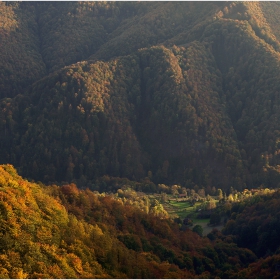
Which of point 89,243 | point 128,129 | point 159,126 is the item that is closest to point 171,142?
point 159,126

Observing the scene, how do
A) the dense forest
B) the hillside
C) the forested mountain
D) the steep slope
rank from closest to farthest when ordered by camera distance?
the hillside < the dense forest < the forested mountain < the steep slope

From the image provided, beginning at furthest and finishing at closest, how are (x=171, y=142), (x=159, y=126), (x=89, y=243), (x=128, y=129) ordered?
1. (x=128, y=129)
2. (x=159, y=126)
3. (x=171, y=142)
4. (x=89, y=243)

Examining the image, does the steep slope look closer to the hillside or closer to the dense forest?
the dense forest

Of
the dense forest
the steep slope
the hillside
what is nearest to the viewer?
the hillside

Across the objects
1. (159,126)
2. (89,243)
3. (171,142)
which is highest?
(159,126)

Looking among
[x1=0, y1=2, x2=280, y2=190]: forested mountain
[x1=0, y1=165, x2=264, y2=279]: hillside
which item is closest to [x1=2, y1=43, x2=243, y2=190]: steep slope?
[x1=0, y1=2, x2=280, y2=190]: forested mountain

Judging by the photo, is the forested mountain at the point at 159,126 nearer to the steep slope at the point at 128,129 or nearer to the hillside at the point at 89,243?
the steep slope at the point at 128,129

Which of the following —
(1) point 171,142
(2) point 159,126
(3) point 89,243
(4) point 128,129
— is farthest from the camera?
(4) point 128,129

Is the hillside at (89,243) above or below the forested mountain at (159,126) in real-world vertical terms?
below

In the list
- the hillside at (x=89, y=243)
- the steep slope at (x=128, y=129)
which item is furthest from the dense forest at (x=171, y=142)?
the hillside at (x=89, y=243)

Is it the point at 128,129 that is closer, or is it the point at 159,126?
the point at 159,126

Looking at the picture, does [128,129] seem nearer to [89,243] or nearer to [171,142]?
[171,142]

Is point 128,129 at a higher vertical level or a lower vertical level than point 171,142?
higher

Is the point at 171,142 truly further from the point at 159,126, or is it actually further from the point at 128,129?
the point at 128,129
